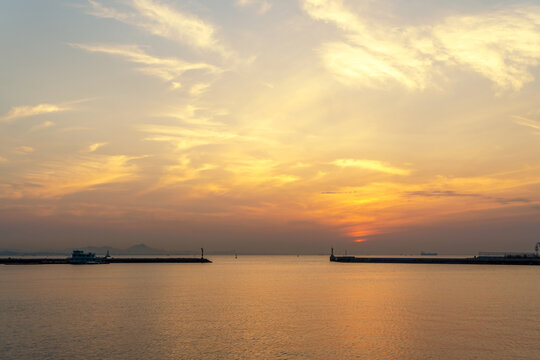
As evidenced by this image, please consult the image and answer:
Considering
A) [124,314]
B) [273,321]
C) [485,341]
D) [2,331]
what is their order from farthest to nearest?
[124,314]
[273,321]
[2,331]
[485,341]

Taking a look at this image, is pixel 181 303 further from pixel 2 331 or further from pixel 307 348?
pixel 307 348

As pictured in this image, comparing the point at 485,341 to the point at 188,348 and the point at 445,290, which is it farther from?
the point at 445,290

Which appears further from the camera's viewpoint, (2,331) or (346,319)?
(346,319)

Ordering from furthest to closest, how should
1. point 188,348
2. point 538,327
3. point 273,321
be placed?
point 273,321, point 538,327, point 188,348

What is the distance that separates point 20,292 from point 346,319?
207 ft

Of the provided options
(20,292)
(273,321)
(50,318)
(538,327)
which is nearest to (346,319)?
(273,321)

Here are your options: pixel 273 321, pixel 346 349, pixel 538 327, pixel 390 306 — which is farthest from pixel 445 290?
pixel 346 349

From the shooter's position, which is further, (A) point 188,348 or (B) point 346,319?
(B) point 346,319

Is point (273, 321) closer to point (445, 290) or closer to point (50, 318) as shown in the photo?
point (50, 318)

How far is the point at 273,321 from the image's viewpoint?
54.9 meters

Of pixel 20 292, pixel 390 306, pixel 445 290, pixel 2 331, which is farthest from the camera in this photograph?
pixel 445 290

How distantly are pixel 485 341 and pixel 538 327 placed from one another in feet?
38.7

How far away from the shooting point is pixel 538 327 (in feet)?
168

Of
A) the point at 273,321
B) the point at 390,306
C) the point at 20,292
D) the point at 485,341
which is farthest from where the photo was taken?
the point at 20,292
